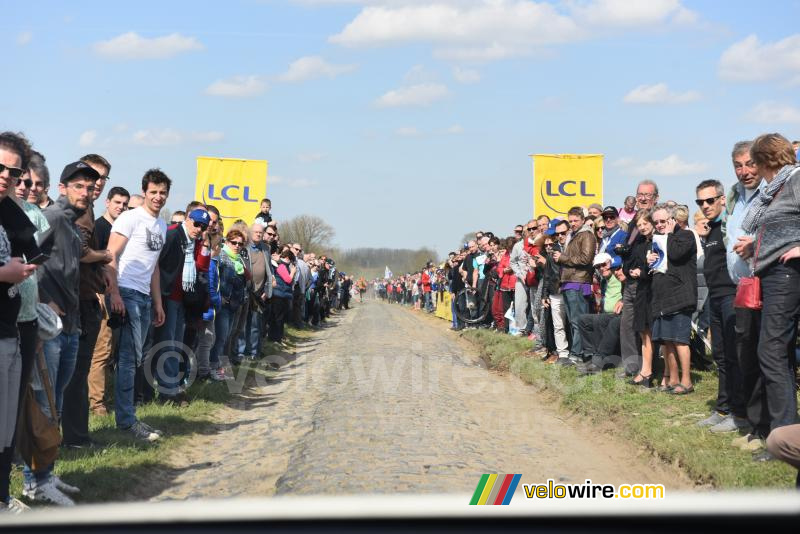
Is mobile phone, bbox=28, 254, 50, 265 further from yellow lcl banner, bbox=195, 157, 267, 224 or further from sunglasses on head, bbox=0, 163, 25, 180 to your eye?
yellow lcl banner, bbox=195, 157, 267, 224

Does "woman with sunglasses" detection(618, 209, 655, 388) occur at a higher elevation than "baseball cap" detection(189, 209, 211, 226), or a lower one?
lower

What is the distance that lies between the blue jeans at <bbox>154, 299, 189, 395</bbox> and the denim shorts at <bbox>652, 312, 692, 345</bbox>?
558cm

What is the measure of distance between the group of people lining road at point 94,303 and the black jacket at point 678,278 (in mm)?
5417

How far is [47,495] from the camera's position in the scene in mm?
5336

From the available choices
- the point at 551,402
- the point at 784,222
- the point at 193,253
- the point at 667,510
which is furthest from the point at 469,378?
the point at 667,510

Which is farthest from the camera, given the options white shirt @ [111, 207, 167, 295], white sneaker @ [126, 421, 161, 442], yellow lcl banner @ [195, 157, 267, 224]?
yellow lcl banner @ [195, 157, 267, 224]

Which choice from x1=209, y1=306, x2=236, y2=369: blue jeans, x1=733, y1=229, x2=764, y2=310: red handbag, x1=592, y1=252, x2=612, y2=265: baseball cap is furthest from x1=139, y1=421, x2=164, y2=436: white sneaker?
x1=592, y1=252, x2=612, y2=265: baseball cap

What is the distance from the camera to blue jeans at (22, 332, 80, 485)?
543 centimetres

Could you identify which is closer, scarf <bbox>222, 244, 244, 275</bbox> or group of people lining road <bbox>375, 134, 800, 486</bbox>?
group of people lining road <bbox>375, 134, 800, 486</bbox>

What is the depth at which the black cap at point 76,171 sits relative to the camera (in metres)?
6.55

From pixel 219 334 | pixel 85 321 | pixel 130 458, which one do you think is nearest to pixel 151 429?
pixel 130 458

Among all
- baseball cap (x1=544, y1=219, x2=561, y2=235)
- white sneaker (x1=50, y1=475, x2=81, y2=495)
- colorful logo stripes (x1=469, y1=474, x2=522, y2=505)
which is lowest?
white sneaker (x1=50, y1=475, x2=81, y2=495)

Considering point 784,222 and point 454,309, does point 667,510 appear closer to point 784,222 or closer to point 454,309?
point 784,222

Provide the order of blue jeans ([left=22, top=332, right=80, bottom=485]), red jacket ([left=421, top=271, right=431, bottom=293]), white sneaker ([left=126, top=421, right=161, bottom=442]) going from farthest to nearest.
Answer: red jacket ([left=421, top=271, right=431, bottom=293]) < white sneaker ([left=126, top=421, right=161, bottom=442]) < blue jeans ([left=22, top=332, right=80, bottom=485])
